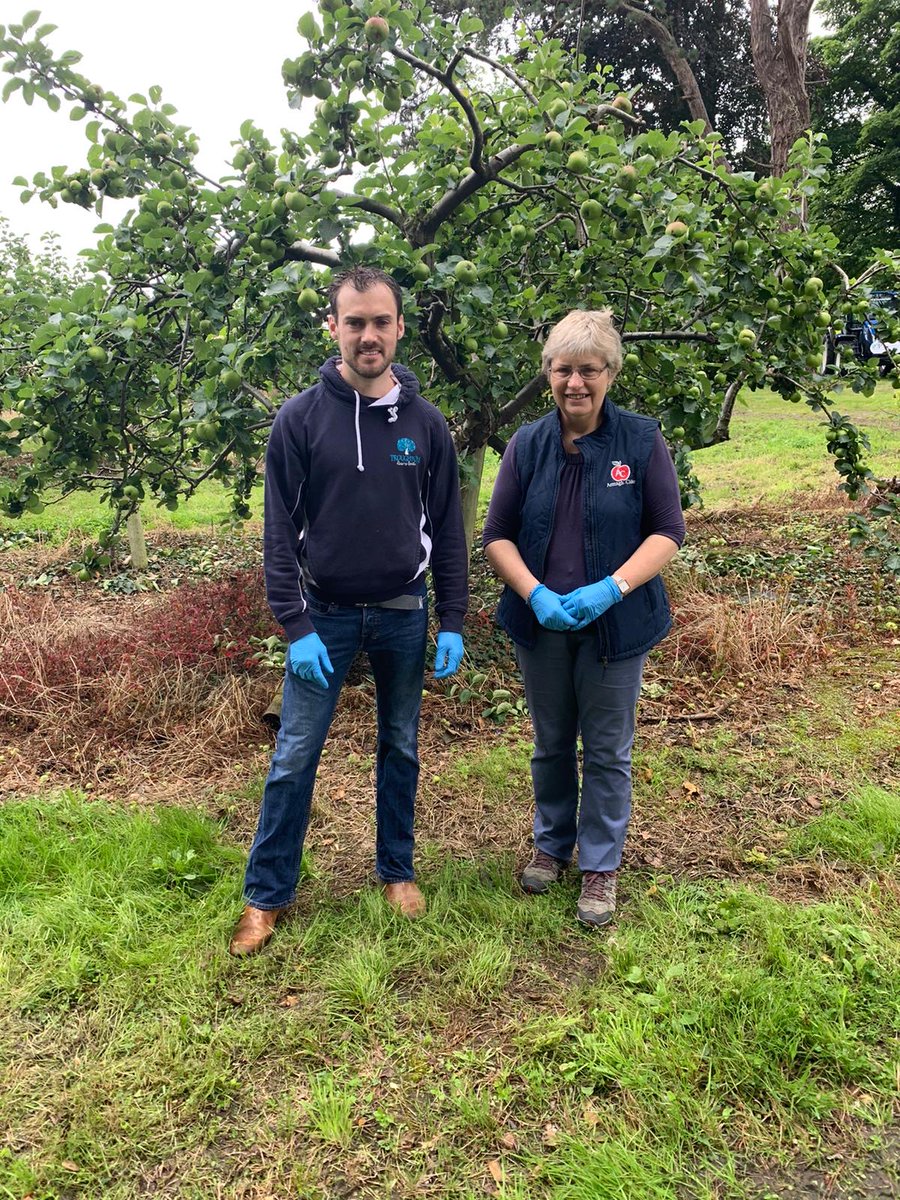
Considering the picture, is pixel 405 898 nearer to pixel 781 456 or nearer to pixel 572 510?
pixel 572 510

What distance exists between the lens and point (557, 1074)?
2135 mm

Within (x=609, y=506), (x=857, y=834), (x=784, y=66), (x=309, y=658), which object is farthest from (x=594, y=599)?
(x=784, y=66)

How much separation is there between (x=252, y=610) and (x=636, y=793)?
2.63 metres

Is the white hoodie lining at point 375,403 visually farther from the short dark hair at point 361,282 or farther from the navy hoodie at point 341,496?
the short dark hair at point 361,282

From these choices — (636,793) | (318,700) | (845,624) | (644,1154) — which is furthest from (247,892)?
(845,624)

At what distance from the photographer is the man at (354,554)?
2.41 m

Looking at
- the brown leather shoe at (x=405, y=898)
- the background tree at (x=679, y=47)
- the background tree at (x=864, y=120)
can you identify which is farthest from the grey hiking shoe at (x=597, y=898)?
the background tree at (x=864, y=120)

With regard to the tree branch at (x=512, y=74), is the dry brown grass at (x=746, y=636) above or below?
below

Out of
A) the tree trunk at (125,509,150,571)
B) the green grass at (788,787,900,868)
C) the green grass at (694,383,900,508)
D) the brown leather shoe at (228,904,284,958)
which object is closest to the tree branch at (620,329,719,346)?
the green grass at (788,787,900,868)

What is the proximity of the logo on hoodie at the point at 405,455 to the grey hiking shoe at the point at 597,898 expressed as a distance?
148cm

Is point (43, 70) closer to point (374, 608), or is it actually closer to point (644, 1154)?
point (374, 608)

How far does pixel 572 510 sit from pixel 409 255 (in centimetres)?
135

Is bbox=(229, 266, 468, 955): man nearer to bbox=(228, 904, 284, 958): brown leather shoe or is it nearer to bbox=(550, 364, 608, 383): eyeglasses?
bbox=(228, 904, 284, 958): brown leather shoe

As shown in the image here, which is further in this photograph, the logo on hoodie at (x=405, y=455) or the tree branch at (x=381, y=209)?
the tree branch at (x=381, y=209)
